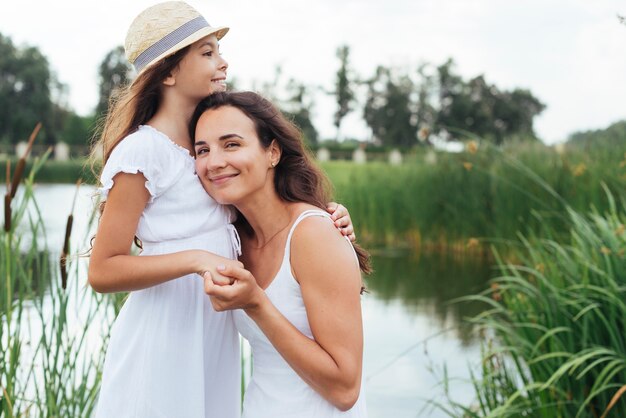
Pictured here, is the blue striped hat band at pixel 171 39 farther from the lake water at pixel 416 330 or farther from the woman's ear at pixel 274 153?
the lake water at pixel 416 330

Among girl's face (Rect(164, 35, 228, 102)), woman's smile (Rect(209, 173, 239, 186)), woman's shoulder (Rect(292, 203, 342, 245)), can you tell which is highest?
Result: girl's face (Rect(164, 35, 228, 102))

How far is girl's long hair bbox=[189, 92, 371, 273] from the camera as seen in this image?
180cm

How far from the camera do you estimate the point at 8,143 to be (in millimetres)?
45188

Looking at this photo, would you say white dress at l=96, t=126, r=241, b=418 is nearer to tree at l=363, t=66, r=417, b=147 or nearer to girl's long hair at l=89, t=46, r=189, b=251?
girl's long hair at l=89, t=46, r=189, b=251

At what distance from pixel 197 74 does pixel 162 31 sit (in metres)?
0.13

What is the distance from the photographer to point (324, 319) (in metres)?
1.63

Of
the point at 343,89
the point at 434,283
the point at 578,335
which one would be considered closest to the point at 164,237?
the point at 578,335

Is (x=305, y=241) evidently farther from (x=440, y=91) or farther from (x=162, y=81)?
(x=440, y=91)

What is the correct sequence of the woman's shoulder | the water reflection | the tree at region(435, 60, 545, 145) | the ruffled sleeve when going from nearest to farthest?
1. the woman's shoulder
2. the ruffled sleeve
3. the water reflection
4. the tree at region(435, 60, 545, 145)

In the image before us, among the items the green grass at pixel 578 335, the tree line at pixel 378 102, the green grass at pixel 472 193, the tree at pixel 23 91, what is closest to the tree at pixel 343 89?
the tree line at pixel 378 102

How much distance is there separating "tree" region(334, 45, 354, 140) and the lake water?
129ft

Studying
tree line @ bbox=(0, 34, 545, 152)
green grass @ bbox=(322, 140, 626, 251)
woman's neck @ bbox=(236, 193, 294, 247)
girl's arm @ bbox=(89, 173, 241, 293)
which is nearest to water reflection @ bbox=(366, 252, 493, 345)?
green grass @ bbox=(322, 140, 626, 251)

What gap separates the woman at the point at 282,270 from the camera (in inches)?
63.3

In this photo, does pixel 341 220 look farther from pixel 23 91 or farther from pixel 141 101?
pixel 23 91
